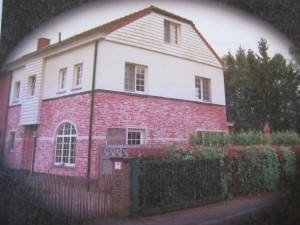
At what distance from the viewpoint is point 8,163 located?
356 cm

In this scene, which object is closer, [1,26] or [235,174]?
[1,26]

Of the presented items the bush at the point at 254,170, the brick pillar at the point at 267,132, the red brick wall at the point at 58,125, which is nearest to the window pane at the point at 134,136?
the red brick wall at the point at 58,125

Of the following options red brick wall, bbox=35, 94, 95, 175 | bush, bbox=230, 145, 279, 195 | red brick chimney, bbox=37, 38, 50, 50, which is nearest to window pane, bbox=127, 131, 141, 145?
red brick wall, bbox=35, 94, 95, 175

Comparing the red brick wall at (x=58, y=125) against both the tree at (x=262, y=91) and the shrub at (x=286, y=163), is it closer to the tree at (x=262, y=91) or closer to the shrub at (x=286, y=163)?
the tree at (x=262, y=91)

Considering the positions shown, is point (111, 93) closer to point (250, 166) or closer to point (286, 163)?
point (250, 166)

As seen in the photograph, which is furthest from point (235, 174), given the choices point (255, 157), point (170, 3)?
point (170, 3)

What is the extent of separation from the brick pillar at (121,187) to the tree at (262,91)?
2.08 m

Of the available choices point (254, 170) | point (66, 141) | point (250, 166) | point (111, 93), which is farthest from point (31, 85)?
point (254, 170)

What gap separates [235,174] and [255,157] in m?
0.88

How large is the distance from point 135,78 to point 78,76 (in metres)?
1.89

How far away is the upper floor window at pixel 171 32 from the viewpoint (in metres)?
4.47

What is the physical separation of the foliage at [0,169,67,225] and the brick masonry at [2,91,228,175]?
144 cm

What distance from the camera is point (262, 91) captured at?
14.5 ft

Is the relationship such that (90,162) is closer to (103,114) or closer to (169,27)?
(103,114)
